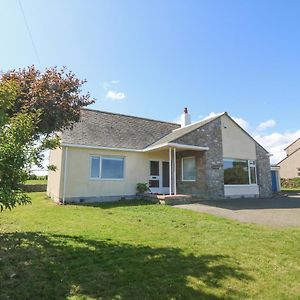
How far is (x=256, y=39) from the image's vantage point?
42.0 feet

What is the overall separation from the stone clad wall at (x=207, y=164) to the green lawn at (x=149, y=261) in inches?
322

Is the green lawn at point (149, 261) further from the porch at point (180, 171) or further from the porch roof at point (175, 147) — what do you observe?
the porch at point (180, 171)

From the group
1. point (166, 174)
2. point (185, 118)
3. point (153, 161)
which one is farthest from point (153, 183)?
point (185, 118)

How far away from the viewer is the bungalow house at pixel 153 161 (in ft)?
50.3

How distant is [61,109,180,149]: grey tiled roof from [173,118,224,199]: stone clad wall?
3092mm

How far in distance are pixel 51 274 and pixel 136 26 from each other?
Answer: 10627 mm

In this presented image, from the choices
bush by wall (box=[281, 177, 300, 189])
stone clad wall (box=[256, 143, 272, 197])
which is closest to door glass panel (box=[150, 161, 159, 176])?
stone clad wall (box=[256, 143, 272, 197])

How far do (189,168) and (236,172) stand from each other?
11.4 ft

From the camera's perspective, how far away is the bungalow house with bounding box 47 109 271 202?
15320 mm

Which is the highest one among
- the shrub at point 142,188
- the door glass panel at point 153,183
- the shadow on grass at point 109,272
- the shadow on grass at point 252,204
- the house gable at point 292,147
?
the house gable at point 292,147

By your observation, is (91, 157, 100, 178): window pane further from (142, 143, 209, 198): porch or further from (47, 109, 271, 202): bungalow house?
(142, 143, 209, 198): porch

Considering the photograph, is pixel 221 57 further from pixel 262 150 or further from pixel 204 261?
pixel 204 261

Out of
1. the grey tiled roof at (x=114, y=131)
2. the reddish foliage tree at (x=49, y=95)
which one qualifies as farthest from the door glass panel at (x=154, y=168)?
the reddish foliage tree at (x=49, y=95)

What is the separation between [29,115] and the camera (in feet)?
19.9
